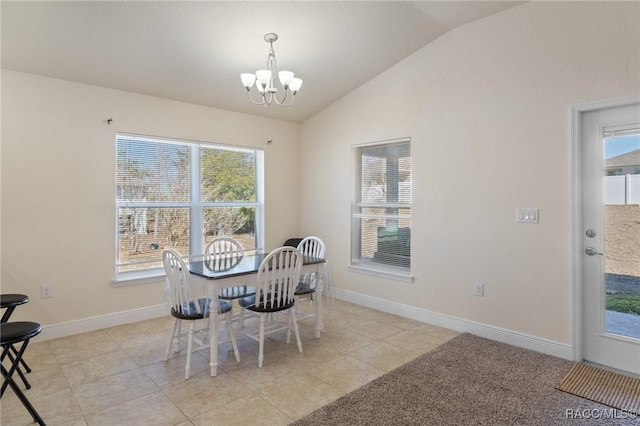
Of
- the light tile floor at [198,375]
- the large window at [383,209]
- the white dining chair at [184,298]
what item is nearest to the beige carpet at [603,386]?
the light tile floor at [198,375]

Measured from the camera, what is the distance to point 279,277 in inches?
116

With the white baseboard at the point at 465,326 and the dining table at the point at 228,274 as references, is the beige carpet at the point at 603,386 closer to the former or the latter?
the white baseboard at the point at 465,326

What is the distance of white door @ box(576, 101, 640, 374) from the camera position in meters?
2.71

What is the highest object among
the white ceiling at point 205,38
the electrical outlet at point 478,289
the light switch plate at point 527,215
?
the white ceiling at point 205,38

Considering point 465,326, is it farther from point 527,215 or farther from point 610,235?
point 610,235

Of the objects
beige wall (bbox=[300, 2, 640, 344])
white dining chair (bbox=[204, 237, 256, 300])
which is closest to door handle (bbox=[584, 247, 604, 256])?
beige wall (bbox=[300, 2, 640, 344])

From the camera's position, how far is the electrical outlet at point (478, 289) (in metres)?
3.48

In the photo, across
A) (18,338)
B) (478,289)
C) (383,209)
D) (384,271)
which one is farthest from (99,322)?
(478,289)

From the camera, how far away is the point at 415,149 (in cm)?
398

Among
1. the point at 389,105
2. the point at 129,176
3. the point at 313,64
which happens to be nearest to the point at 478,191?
the point at 389,105

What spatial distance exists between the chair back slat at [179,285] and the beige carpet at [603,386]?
8.74ft

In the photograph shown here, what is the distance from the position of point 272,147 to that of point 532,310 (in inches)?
143

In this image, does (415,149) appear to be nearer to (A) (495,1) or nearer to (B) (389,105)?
(B) (389,105)

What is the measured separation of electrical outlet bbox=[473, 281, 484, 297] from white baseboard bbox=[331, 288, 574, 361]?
28 cm
